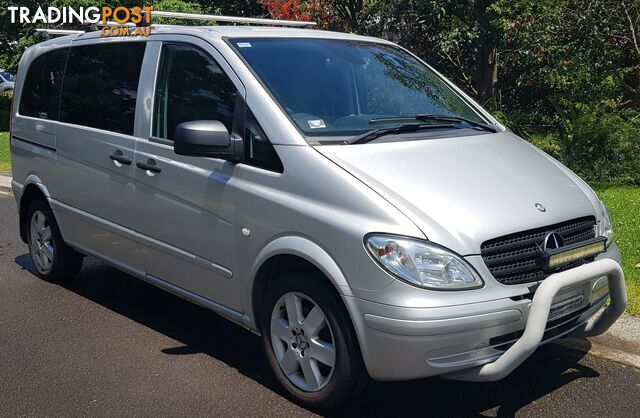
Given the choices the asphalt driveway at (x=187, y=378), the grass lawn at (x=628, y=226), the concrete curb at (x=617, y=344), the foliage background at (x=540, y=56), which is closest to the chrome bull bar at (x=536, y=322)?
the asphalt driveway at (x=187, y=378)

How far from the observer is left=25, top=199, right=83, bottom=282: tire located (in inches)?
261

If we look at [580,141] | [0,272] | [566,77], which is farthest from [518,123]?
[0,272]

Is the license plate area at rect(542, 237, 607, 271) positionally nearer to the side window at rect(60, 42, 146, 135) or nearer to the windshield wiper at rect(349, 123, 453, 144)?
the windshield wiper at rect(349, 123, 453, 144)

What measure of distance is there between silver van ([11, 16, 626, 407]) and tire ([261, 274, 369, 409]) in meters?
0.01

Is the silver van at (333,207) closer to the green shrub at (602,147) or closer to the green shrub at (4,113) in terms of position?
the green shrub at (602,147)

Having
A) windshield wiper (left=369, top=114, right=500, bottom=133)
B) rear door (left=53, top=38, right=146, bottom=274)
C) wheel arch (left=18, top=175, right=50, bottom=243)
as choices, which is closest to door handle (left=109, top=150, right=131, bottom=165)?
rear door (left=53, top=38, right=146, bottom=274)

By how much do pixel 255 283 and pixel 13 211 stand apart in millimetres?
7090

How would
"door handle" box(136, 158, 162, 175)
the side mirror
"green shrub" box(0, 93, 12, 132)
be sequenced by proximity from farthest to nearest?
"green shrub" box(0, 93, 12, 132) < "door handle" box(136, 158, 162, 175) < the side mirror

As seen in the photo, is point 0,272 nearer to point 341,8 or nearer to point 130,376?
point 130,376

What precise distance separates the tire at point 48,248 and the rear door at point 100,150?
0.29m

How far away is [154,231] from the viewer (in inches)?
204

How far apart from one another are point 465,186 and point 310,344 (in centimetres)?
112

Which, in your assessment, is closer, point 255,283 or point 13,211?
point 255,283

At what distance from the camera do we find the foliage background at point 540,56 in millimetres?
10945
